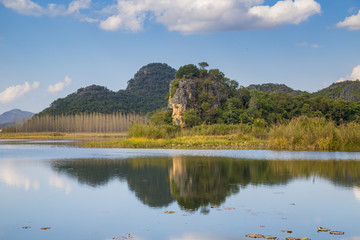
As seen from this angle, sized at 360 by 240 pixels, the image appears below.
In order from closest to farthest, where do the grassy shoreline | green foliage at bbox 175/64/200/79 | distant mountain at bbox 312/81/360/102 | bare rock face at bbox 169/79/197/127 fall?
the grassy shoreline < bare rock face at bbox 169/79/197/127 < green foliage at bbox 175/64/200/79 < distant mountain at bbox 312/81/360/102

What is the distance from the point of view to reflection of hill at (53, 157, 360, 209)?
36.4ft

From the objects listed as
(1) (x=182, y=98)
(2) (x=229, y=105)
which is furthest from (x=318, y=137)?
(1) (x=182, y=98)

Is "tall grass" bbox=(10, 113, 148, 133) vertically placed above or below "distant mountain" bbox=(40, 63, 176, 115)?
below

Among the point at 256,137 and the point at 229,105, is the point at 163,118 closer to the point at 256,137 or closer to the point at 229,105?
the point at 229,105

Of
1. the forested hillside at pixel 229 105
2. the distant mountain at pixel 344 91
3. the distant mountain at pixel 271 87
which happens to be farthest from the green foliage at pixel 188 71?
the distant mountain at pixel 271 87

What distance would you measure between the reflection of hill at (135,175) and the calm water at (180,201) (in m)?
0.04

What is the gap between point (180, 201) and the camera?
10.2m

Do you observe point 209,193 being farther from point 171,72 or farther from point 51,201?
point 171,72

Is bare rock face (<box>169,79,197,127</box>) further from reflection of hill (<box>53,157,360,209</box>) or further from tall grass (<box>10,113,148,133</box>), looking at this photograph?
reflection of hill (<box>53,157,360,209</box>)

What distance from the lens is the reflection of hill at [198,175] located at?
36.4 ft

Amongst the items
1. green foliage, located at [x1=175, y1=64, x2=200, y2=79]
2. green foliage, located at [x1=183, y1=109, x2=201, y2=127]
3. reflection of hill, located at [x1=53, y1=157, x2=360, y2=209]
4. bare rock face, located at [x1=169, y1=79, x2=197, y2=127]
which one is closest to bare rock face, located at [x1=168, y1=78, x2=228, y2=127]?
bare rock face, located at [x1=169, y1=79, x2=197, y2=127]

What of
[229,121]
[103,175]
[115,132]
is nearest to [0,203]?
[103,175]

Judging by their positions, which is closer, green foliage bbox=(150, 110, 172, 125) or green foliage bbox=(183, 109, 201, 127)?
green foliage bbox=(183, 109, 201, 127)

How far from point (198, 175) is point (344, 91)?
307ft
